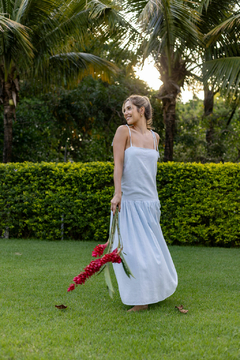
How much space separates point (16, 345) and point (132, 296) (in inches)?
45.6

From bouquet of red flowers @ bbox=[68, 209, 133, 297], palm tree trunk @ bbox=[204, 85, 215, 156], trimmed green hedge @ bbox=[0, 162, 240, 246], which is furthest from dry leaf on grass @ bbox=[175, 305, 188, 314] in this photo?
palm tree trunk @ bbox=[204, 85, 215, 156]

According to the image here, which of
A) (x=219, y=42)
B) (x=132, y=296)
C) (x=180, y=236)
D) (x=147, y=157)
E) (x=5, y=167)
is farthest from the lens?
(x=219, y=42)

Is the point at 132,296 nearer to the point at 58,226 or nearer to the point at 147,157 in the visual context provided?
the point at 147,157

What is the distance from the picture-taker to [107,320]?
3092 mm

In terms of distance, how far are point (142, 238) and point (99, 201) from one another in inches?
188

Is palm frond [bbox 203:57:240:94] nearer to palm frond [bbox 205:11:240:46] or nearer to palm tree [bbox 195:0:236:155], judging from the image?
palm tree [bbox 195:0:236:155]

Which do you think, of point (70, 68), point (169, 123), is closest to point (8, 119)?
point (70, 68)

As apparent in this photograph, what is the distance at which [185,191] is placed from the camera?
318 inches

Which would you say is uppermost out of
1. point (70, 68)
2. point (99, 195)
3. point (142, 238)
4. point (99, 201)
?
point (70, 68)

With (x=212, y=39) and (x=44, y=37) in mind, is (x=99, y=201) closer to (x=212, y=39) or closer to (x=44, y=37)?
(x=44, y=37)

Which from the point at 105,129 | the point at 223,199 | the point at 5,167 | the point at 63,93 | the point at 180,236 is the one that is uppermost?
the point at 63,93

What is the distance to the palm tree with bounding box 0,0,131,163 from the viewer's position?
27.8ft

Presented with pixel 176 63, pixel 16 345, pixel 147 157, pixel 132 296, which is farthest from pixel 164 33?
pixel 16 345

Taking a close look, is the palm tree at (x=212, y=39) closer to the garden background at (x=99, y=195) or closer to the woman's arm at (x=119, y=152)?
the garden background at (x=99, y=195)
